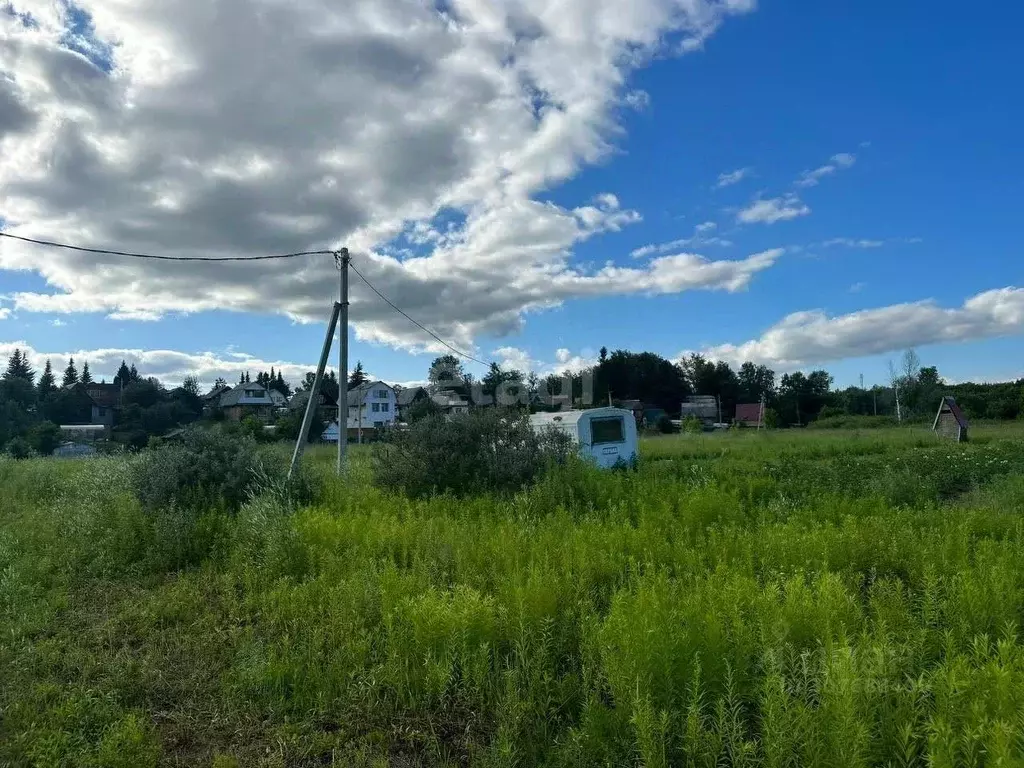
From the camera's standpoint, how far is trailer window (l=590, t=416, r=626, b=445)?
17.0 meters

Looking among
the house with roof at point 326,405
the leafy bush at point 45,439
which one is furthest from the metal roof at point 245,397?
the leafy bush at point 45,439

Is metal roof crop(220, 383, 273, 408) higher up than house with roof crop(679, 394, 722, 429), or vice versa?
metal roof crop(220, 383, 273, 408)

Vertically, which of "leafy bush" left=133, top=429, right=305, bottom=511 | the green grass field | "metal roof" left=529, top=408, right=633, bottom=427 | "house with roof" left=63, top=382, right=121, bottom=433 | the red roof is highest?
"house with roof" left=63, top=382, right=121, bottom=433

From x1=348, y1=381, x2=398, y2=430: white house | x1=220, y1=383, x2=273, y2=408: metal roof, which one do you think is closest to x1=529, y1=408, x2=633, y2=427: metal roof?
x1=348, y1=381, x2=398, y2=430: white house

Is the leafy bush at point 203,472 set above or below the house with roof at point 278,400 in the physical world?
below

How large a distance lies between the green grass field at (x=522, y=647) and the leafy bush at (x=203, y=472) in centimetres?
180

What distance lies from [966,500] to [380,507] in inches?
384

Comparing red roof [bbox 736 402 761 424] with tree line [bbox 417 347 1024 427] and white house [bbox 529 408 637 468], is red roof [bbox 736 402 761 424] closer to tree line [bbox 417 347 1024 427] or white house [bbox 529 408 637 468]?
tree line [bbox 417 347 1024 427]

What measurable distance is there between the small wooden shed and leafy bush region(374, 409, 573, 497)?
24021 millimetres

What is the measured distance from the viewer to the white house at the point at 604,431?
54.6ft

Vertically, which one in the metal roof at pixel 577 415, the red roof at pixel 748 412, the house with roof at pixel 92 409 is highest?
the house with roof at pixel 92 409

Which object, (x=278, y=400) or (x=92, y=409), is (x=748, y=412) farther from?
(x=92, y=409)

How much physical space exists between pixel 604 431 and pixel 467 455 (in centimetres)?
681

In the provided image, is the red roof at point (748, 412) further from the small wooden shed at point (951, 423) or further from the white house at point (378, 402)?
the white house at point (378, 402)
